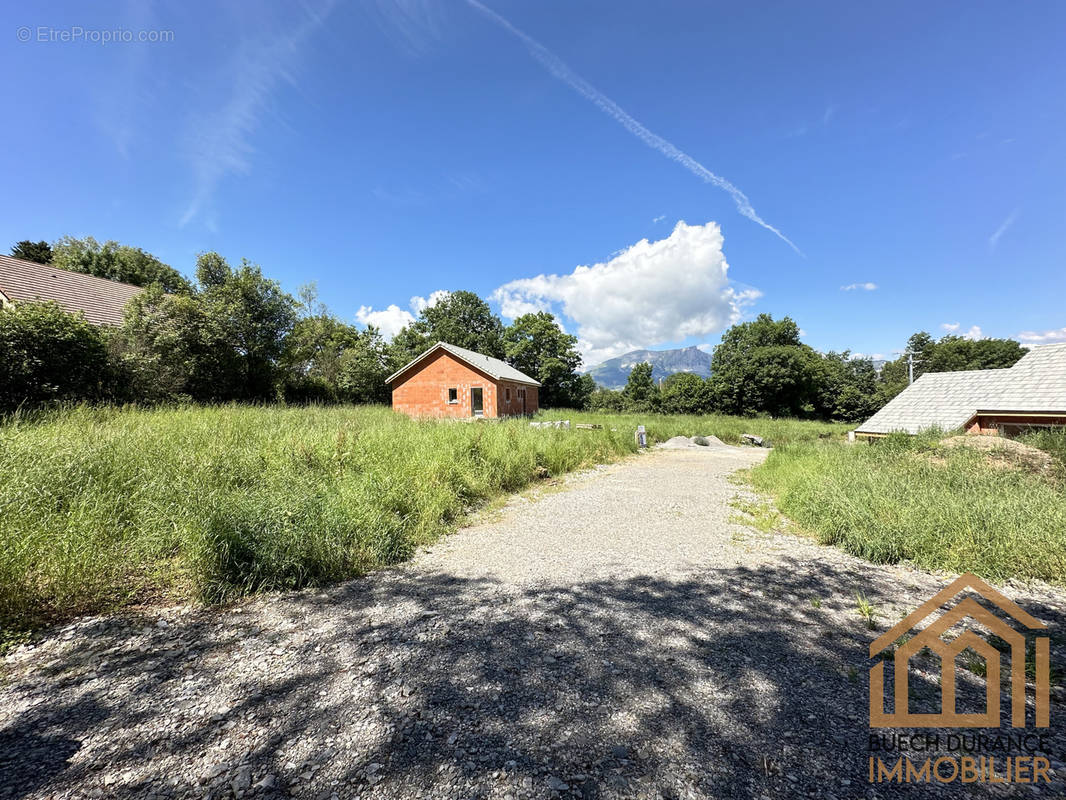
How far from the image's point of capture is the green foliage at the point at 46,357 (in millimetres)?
7977

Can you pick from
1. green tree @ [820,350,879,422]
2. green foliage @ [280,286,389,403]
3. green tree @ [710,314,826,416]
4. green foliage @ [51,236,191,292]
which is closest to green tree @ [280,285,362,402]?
green foliage @ [280,286,389,403]

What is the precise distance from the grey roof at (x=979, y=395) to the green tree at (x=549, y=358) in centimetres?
2205

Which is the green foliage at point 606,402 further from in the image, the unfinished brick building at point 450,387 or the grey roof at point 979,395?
the grey roof at point 979,395

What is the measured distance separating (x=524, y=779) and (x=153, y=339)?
17120 mm

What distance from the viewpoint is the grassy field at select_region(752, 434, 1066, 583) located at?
399cm

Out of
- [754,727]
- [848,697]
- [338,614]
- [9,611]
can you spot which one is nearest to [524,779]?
[754,727]

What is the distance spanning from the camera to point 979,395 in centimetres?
1265

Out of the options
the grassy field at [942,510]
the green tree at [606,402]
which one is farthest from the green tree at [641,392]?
the grassy field at [942,510]

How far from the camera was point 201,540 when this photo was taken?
3.63 meters

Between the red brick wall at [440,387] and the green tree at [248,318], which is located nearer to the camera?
the green tree at [248,318]

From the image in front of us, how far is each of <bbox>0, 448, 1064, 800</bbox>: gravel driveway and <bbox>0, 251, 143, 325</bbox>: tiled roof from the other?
16.3 meters

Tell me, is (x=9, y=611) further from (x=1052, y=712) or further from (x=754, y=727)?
(x=1052, y=712)

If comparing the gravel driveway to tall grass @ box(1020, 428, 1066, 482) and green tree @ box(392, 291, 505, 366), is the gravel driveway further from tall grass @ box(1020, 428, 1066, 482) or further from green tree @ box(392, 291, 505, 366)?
green tree @ box(392, 291, 505, 366)

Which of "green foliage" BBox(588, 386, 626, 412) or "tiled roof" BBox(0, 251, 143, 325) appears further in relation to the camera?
"green foliage" BBox(588, 386, 626, 412)
